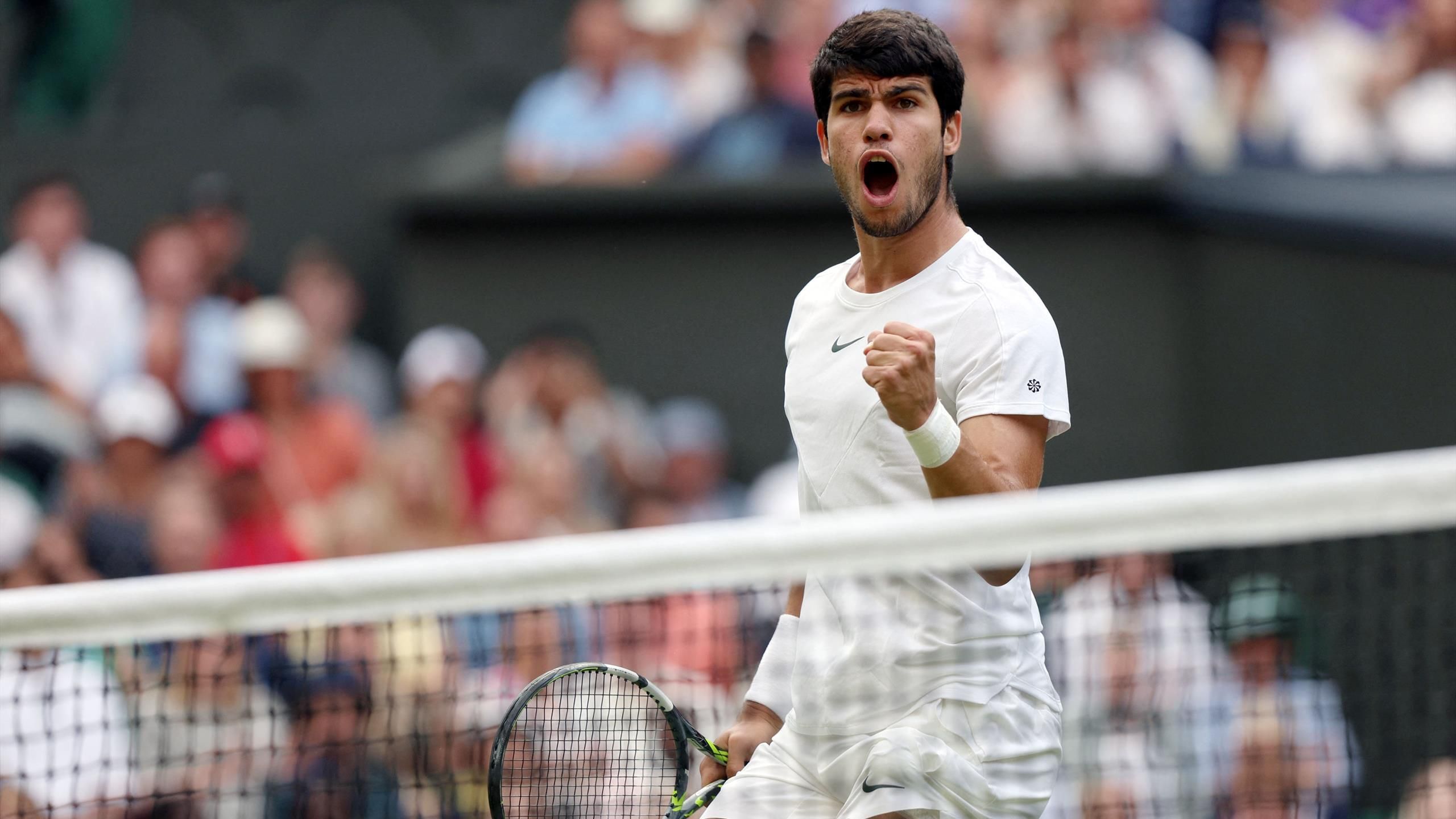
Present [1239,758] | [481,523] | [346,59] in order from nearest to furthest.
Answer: [1239,758], [481,523], [346,59]

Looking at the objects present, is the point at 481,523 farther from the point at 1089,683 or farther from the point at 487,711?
the point at 1089,683

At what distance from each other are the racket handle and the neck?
0.97 meters

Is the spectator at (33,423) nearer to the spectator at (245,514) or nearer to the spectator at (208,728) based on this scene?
the spectator at (245,514)

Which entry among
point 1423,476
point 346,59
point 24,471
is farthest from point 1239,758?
point 346,59

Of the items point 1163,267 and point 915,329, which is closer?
point 915,329

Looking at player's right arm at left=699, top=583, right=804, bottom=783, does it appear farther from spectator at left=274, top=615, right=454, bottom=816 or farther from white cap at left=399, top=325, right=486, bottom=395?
white cap at left=399, top=325, right=486, bottom=395

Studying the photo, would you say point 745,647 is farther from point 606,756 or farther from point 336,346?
point 336,346

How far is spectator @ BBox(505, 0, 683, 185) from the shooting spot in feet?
29.2

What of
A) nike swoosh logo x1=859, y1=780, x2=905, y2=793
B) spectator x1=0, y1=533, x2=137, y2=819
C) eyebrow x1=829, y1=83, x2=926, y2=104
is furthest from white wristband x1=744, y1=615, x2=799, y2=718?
spectator x1=0, y1=533, x2=137, y2=819

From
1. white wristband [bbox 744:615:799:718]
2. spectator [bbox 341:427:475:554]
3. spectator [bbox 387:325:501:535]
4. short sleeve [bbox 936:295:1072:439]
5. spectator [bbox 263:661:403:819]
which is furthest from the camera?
spectator [bbox 387:325:501:535]

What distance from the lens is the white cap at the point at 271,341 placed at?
27.0 ft

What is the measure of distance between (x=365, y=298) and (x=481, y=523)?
6.68 ft

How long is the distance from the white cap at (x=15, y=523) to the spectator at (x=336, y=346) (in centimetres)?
140

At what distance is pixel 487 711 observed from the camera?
536 centimetres
